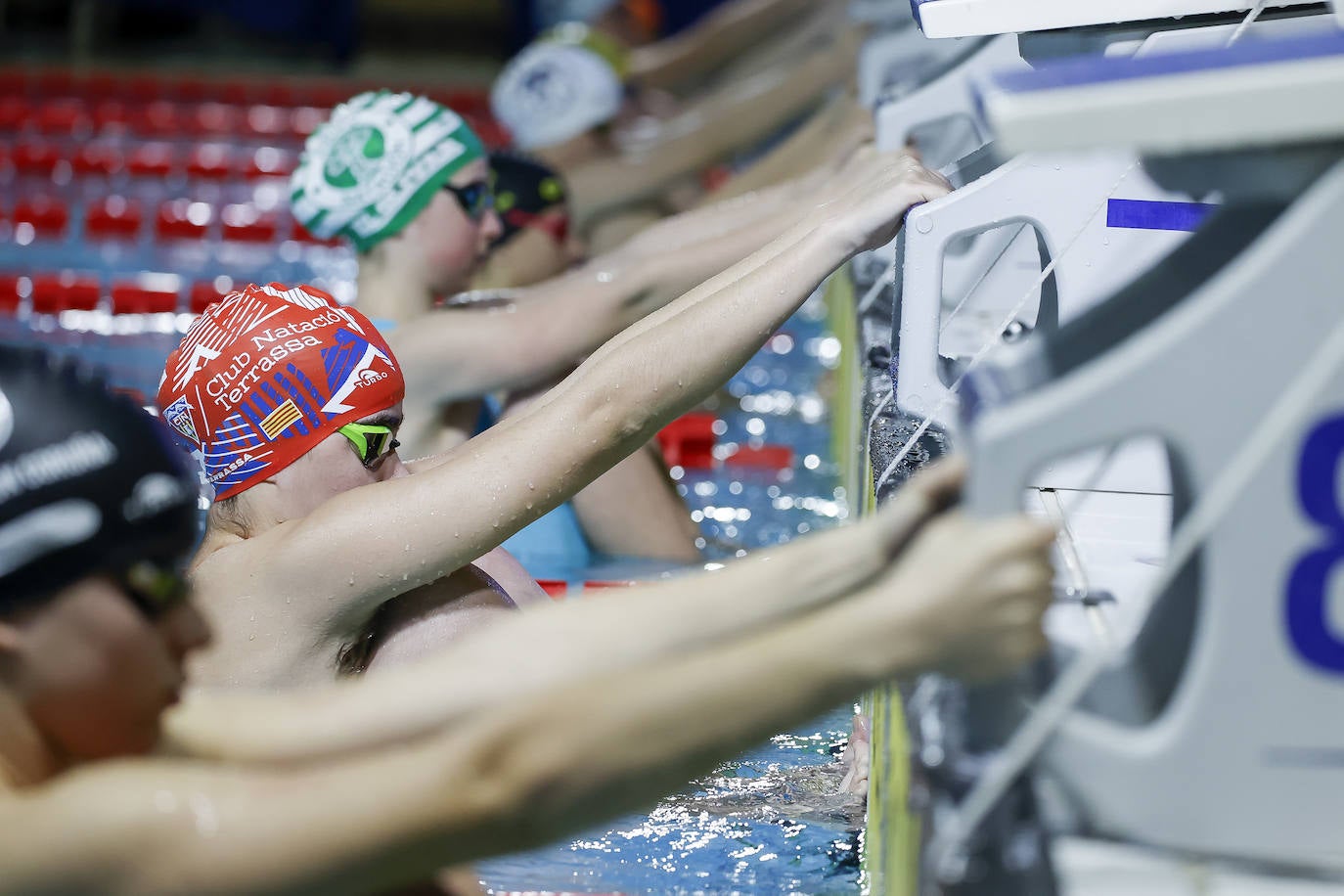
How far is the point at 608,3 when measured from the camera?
35.6 feet

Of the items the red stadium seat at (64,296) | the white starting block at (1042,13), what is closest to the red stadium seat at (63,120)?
the red stadium seat at (64,296)

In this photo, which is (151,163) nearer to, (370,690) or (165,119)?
(165,119)

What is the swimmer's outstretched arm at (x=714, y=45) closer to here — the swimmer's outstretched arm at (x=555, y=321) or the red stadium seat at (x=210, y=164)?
the red stadium seat at (x=210, y=164)

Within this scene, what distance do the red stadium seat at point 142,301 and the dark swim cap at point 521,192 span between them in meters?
3.04

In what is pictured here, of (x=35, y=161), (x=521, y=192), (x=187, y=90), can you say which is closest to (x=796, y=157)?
(x=521, y=192)

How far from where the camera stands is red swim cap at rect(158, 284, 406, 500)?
2.37m

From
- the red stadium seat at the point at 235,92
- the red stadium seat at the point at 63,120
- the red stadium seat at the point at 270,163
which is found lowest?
the red stadium seat at the point at 270,163

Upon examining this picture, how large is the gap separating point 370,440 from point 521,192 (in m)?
1.95

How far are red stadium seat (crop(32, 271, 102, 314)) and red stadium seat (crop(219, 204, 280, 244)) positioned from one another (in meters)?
1.37

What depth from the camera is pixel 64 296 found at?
7047 millimetres

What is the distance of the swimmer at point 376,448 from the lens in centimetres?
210

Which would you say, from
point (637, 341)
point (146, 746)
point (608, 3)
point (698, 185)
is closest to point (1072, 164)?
point (637, 341)

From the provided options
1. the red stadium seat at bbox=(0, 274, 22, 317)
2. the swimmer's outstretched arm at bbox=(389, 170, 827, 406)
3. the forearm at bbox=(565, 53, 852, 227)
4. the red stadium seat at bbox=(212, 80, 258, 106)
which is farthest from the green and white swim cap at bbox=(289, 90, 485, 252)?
the red stadium seat at bbox=(212, 80, 258, 106)

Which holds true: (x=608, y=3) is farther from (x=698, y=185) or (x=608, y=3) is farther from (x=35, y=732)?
(x=35, y=732)
